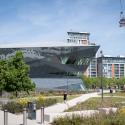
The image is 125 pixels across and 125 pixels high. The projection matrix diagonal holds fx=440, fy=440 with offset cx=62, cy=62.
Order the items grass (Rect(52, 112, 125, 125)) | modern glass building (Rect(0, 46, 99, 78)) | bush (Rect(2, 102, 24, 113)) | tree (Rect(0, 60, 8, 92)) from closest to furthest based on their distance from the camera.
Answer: grass (Rect(52, 112, 125, 125)), bush (Rect(2, 102, 24, 113)), tree (Rect(0, 60, 8, 92)), modern glass building (Rect(0, 46, 99, 78))

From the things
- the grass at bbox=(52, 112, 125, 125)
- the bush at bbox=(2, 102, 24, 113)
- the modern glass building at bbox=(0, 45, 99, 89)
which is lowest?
the bush at bbox=(2, 102, 24, 113)

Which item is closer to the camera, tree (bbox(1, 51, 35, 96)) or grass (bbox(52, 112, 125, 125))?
grass (bbox(52, 112, 125, 125))

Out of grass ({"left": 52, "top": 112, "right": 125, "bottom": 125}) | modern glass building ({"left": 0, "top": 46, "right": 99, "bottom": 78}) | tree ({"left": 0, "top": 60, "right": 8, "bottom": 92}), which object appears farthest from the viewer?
modern glass building ({"left": 0, "top": 46, "right": 99, "bottom": 78})

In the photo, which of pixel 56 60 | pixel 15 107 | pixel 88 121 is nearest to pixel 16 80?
pixel 15 107

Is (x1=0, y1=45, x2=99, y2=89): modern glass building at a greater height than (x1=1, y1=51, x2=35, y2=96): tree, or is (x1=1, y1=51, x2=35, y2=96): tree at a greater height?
(x1=0, y1=45, x2=99, y2=89): modern glass building

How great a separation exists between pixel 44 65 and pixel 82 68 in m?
12.2

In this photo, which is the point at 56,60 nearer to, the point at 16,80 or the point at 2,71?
the point at 2,71

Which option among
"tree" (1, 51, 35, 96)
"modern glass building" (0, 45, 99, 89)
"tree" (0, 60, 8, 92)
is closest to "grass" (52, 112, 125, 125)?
"tree" (1, 51, 35, 96)

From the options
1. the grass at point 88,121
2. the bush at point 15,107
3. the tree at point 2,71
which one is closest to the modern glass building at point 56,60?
the tree at point 2,71

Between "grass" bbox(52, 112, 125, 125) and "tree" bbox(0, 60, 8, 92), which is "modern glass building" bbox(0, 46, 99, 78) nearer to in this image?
"tree" bbox(0, 60, 8, 92)

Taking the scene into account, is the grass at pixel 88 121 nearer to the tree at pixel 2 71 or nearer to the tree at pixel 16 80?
the tree at pixel 16 80

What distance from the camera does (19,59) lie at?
50.2 m

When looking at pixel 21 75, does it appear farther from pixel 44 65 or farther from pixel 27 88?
pixel 44 65

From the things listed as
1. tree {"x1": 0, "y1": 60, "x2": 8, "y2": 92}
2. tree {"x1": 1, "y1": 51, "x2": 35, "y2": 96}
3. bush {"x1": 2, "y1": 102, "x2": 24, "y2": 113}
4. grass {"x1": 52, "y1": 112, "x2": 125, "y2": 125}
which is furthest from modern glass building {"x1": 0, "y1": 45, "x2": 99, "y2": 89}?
grass {"x1": 52, "y1": 112, "x2": 125, "y2": 125}
